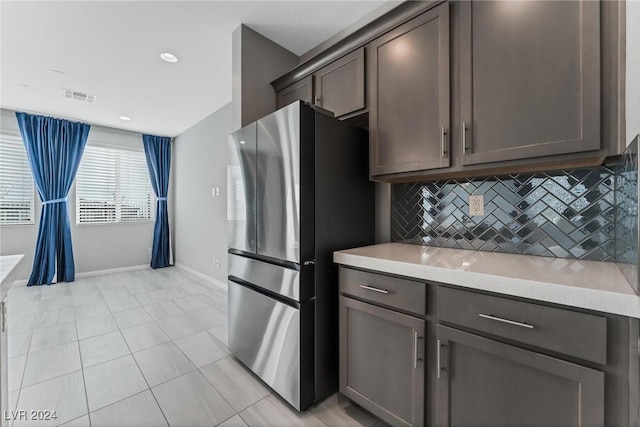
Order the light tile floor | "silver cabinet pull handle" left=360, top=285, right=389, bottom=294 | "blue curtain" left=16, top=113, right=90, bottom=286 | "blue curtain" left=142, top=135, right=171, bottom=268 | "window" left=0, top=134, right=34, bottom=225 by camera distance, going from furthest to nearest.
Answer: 1. "blue curtain" left=142, top=135, right=171, bottom=268
2. "blue curtain" left=16, top=113, right=90, bottom=286
3. "window" left=0, top=134, right=34, bottom=225
4. the light tile floor
5. "silver cabinet pull handle" left=360, top=285, right=389, bottom=294

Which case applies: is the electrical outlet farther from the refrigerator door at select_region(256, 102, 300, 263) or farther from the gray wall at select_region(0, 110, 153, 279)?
the gray wall at select_region(0, 110, 153, 279)

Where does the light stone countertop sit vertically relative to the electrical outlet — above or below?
below

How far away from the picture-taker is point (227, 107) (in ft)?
12.6

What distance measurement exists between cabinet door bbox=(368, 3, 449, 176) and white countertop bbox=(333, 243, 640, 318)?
54 cm

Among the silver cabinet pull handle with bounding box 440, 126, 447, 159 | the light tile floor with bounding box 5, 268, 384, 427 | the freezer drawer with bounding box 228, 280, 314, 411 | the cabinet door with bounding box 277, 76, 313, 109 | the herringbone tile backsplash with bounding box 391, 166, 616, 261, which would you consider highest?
the cabinet door with bounding box 277, 76, 313, 109

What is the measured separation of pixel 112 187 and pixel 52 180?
80cm

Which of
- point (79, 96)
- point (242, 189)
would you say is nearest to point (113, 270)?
point (79, 96)

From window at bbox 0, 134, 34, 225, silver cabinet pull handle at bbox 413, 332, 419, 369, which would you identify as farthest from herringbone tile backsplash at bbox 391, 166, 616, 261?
window at bbox 0, 134, 34, 225

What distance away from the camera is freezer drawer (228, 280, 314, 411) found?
154 cm

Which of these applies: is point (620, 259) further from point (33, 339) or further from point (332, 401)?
point (33, 339)

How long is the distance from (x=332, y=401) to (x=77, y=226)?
5161 millimetres

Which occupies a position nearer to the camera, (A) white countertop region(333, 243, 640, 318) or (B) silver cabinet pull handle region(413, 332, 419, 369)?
(A) white countertop region(333, 243, 640, 318)

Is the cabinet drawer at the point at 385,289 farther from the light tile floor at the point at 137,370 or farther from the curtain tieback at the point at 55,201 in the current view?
the curtain tieback at the point at 55,201

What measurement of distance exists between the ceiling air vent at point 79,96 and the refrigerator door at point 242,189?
9.07ft
